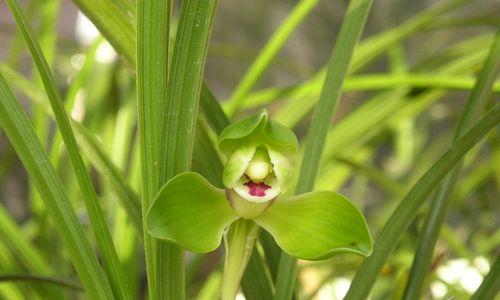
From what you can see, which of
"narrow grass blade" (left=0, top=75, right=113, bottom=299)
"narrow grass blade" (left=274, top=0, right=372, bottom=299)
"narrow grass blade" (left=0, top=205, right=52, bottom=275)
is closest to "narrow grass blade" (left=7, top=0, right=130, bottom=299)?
"narrow grass blade" (left=0, top=75, right=113, bottom=299)

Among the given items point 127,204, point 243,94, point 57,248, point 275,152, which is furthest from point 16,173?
point 275,152

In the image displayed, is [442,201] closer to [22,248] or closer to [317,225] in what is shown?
[317,225]

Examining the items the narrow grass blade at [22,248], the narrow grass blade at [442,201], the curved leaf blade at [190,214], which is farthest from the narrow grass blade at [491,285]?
the narrow grass blade at [22,248]

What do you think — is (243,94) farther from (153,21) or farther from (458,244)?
(153,21)

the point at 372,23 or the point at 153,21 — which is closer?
the point at 153,21

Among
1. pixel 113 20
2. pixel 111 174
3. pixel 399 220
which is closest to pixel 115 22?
pixel 113 20

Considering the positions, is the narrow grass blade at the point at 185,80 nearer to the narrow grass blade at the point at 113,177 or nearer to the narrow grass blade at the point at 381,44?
the narrow grass blade at the point at 113,177
